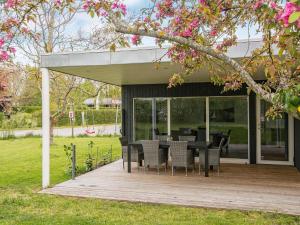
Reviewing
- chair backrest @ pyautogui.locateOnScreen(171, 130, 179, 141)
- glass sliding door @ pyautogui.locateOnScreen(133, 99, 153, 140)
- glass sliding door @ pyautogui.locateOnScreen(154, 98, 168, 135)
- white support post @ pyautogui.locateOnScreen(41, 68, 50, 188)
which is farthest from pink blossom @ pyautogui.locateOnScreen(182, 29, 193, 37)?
glass sliding door @ pyautogui.locateOnScreen(133, 99, 153, 140)

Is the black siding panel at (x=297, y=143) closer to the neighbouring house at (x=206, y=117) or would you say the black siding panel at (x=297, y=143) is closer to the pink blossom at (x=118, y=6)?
the neighbouring house at (x=206, y=117)

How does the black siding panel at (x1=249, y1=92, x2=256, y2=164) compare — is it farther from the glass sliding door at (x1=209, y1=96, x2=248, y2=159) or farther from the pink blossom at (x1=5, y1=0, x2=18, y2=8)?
the pink blossom at (x1=5, y1=0, x2=18, y2=8)

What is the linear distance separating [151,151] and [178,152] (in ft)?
2.13

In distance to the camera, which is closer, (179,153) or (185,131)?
(179,153)

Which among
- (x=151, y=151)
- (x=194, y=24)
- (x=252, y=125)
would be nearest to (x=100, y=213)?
(x=151, y=151)

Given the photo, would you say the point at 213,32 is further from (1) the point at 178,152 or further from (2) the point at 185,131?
(2) the point at 185,131

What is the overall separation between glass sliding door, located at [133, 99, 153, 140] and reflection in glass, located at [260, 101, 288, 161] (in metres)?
3.65

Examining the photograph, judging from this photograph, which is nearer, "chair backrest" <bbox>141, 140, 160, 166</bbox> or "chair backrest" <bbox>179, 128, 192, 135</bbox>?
"chair backrest" <bbox>141, 140, 160, 166</bbox>

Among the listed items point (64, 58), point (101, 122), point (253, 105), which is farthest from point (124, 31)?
point (101, 122)

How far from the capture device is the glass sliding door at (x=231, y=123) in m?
9.95

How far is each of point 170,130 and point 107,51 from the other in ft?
16.8

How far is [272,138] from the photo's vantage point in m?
9.69

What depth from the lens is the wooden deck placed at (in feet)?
18.1

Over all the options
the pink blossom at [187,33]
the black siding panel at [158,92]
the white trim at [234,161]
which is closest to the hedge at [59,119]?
the black siding panel at [158,92]
